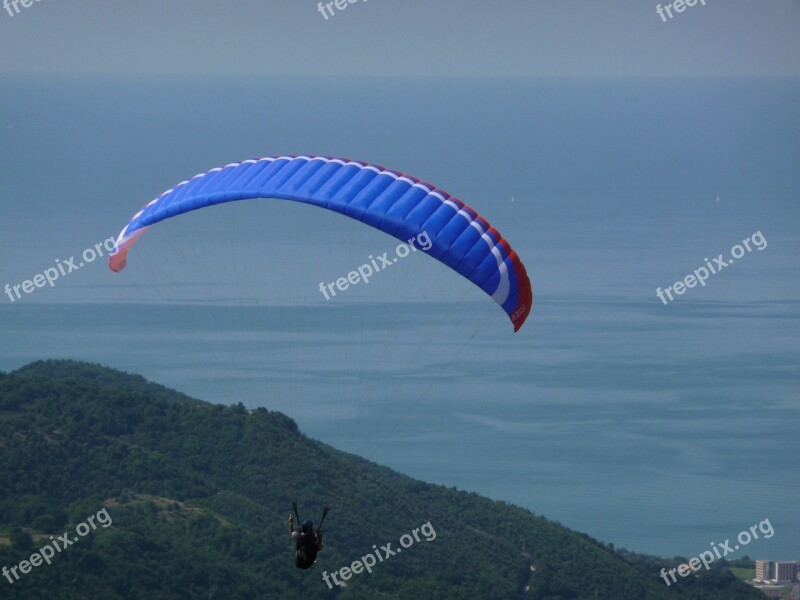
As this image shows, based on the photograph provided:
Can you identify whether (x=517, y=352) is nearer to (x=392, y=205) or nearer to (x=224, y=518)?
(x=224, y=518)

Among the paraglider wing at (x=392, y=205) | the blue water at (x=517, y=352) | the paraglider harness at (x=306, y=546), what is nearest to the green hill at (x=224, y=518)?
the paraglider wing at (x=392, y=205)

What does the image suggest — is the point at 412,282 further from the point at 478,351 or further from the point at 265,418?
the point at 265,418

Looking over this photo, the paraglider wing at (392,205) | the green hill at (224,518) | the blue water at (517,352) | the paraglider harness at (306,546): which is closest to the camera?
the paraglider harness at (306,546)

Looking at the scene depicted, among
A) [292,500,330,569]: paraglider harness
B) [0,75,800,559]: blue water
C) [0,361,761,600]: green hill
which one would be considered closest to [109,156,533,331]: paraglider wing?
[292,500,330,569]: paraglider harness

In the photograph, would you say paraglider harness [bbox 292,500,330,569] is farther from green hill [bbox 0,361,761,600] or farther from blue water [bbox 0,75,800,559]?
blue water [bbox 0,75,800,559]

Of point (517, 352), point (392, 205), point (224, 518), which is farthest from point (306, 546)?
point (517, 352)

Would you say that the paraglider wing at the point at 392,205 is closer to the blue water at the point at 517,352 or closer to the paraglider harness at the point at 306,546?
the paraglider harness at the point at 306,546
